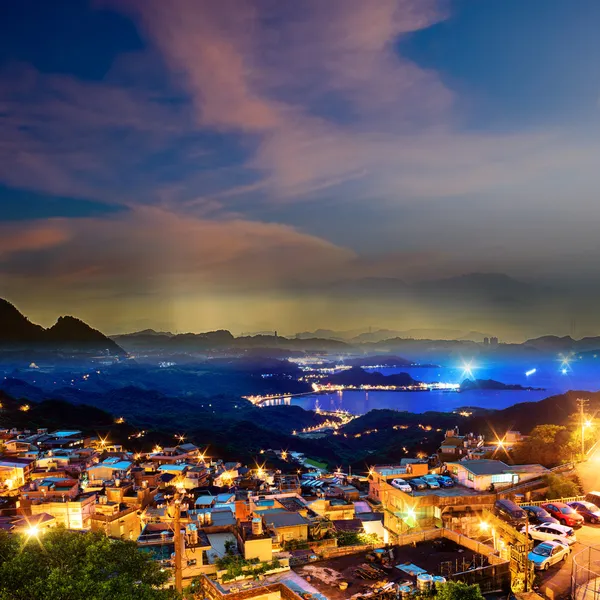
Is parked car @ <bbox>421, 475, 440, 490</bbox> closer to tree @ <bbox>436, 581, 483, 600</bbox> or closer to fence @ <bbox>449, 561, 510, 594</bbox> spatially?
fence @ <bbox>449, 561, 510, 594</bbox>

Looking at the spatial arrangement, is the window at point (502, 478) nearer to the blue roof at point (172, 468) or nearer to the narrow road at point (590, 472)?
the narrow road at point (590, 472)

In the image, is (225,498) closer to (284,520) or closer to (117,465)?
(117,465)

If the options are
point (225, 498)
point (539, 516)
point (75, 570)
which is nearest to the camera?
point (75, 570)

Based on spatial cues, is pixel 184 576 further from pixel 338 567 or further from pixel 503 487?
pixel 503 487

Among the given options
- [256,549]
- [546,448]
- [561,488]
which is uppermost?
[256,549]

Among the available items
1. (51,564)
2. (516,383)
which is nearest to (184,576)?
(51,564)

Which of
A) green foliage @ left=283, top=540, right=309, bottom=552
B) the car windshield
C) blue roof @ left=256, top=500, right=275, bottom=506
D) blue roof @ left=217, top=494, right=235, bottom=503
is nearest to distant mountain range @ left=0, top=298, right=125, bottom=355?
blue roof @ left=217, top=494, right=235, bottom=503

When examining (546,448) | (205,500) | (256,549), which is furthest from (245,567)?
(546,448)
